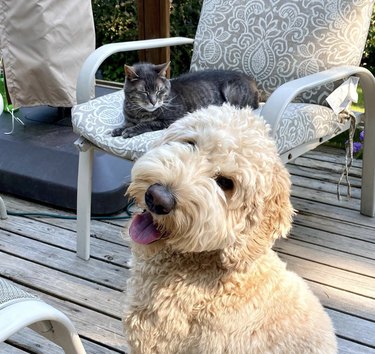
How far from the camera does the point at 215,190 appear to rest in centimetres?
114

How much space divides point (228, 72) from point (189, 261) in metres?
1.37

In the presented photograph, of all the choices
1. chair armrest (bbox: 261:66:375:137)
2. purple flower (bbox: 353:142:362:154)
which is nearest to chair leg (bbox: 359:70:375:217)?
chair armrest (bbox: 261:66:375:137)

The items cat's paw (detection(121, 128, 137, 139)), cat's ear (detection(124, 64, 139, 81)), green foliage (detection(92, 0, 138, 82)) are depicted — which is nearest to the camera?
cat's paw (detection(121, 128, 137, 139))

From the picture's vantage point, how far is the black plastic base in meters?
2.64

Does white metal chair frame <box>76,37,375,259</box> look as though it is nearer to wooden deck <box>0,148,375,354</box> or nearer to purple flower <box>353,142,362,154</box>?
wooden deck <box>0,148,375,354</box>

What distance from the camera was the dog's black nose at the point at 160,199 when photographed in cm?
110

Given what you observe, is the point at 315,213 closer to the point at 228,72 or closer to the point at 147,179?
the point at 228,72

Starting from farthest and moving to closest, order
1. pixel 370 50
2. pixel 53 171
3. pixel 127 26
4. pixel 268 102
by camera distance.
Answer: pixel 127 26 → pixel 370 50 → pixel 53 171 → pixel 268 102

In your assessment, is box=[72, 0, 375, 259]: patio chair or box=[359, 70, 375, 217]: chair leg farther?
box=[359, 70, 375, 217]: chair leg

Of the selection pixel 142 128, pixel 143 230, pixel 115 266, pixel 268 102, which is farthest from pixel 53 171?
pixel 143 230

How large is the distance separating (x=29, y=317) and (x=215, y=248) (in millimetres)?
404

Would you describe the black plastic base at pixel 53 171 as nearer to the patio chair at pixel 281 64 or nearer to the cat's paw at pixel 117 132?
the patio chair at pixel 281 64

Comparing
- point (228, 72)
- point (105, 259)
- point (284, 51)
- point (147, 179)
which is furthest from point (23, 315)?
point (284, 51)

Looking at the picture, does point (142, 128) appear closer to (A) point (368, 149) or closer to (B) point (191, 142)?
(B) point (191, 142)
